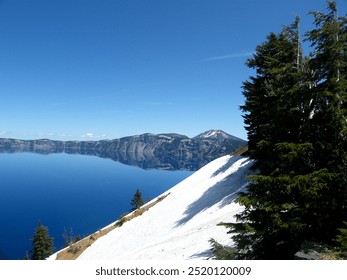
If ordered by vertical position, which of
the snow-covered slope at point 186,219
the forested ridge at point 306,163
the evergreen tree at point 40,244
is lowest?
the evergreen tree at point 40,244

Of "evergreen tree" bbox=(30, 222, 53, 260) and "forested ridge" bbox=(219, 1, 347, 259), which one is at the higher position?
"forested ridge" bbox=(219, 1, 347, 259)

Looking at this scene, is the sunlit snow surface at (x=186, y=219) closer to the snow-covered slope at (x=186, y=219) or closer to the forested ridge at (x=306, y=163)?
the snow-covered slope at (x=186, y=219)

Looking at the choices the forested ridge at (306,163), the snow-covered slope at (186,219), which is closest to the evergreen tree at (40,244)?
the snow-covered slope at (186,219)

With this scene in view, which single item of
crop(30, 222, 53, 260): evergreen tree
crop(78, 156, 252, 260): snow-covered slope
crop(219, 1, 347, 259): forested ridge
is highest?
crop(219, 1, 347, 259): forested ridge

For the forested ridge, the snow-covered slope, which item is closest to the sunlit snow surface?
the snow-covered slope

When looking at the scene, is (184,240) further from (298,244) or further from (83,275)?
(83,275)

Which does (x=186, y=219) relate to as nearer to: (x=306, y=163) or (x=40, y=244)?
(x=306, y=163)

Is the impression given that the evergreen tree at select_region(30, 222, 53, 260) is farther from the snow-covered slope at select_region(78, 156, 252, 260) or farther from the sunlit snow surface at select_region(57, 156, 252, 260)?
the snow-covered slope at select_region(78, 156, 252, 260)
